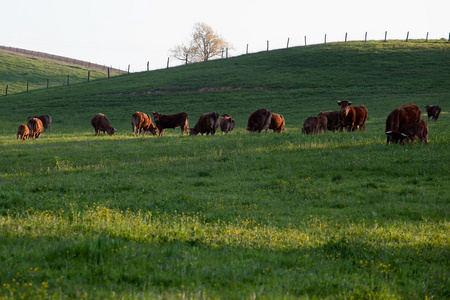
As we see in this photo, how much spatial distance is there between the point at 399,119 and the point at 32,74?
7993 centimetres

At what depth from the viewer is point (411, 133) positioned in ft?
51.1

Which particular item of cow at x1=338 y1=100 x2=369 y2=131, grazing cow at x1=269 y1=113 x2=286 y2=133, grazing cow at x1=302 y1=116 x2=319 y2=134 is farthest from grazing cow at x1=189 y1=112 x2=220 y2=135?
cow at x1=338 y1=100 x2=369 y2=131

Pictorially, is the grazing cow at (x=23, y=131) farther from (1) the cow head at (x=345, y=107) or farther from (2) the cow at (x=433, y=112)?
(2) the cow at (x=433, y=112)

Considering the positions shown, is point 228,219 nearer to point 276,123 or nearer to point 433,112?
point 276,123

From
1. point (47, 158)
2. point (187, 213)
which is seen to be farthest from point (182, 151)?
point (187, 213)

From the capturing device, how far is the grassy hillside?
238 feet

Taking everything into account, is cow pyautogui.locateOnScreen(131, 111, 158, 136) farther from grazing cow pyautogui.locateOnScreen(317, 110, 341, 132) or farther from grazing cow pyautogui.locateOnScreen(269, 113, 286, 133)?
grazing cow pyautogui.locateOnScreen(317, 110, 341, 132)

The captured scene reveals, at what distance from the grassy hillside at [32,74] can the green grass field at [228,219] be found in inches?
2385

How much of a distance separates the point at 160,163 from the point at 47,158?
16.3ft

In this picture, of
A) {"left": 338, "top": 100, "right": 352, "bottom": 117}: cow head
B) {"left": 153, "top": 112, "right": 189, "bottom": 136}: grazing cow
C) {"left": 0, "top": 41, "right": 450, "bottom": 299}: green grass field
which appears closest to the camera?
{"left": 0, "top": 41, "right": 450, "bottom": 299}: green grass field

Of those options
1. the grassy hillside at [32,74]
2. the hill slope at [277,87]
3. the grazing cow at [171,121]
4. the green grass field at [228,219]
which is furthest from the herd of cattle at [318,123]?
the grassy hillside at [32,74]

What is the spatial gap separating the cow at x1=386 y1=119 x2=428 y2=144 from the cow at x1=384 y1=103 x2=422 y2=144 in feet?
0.26

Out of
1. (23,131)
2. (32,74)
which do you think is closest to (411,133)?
(23,131)

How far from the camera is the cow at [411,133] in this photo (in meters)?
15.4
